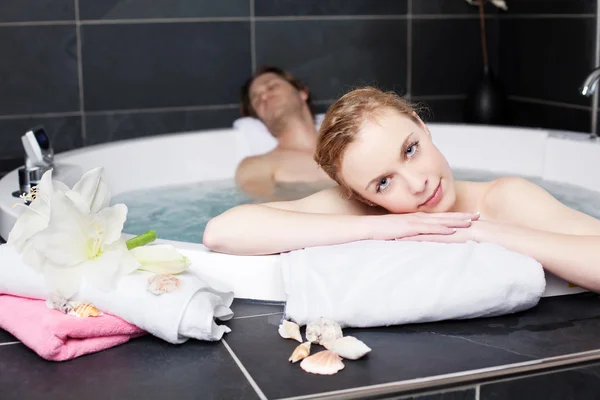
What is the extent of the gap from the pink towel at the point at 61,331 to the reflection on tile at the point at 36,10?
6.88 ft

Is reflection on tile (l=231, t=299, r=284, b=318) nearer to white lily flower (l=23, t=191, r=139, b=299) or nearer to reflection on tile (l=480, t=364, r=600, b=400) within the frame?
white lily flower (l=23, t=191, r=139, b=299)

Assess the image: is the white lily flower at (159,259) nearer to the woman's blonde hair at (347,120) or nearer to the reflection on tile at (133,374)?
the reflection on tile at (133,374)

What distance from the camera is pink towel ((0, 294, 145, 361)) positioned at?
1.22m

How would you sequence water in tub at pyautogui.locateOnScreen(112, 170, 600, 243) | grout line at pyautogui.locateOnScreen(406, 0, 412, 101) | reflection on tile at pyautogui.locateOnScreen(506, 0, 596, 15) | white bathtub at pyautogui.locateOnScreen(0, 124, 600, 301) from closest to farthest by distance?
1. water in tub at pyautogui.locateOnScreen(112, 170, 600, 243)
2. white bathtub at pyautogui.locateOnScreen(0, 124, 600, 301)
3. reflection on tile at pyautogui.locateOnScreen(506, 0, 596, 15)
4. grout line at pyautogui.locateOnScreen(406, 0, 412, 101)

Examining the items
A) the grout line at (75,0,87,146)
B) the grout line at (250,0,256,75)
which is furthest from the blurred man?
the grout line at (75,0,87,146)

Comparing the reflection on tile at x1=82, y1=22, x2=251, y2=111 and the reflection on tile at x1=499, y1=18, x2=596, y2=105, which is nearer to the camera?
the reflection on tile at x1=499, y1=18, x2=596, y2=105

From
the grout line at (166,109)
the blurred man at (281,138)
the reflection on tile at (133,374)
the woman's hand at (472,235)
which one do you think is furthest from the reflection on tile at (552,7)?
the reflection on tile at (133,374)

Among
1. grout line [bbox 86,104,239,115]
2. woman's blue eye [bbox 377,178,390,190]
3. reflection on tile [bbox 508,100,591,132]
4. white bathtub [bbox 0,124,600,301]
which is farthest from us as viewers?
grout line [bbox 86,104,239,115]

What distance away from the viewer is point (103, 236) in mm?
1300

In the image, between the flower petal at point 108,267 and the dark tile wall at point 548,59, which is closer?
the flower petal at point 108,267

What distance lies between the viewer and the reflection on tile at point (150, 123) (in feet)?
11.0

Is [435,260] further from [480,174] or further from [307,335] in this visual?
[480,174]

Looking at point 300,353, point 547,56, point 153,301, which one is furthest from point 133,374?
point 547,56

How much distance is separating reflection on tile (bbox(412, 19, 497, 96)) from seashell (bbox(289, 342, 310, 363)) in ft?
8.60
